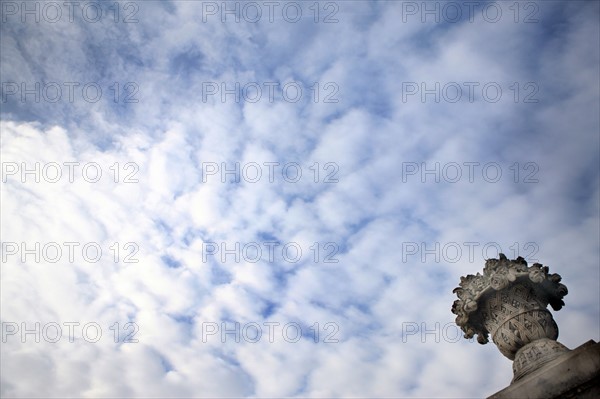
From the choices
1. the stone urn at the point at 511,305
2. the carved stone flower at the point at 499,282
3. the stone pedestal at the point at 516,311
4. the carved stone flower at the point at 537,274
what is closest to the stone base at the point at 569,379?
the stone pedestal at the point at 516,311

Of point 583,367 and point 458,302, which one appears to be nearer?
point 583,367

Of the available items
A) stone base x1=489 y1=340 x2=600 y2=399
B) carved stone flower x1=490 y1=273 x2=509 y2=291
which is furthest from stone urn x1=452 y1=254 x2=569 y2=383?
stone base x1=489 y1=340 x2=600 y2=399

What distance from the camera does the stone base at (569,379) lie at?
4.70 metres

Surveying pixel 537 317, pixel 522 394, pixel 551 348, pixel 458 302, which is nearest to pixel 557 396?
pixel 522 394

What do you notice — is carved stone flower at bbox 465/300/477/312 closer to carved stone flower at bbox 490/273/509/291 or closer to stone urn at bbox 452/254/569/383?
stone urn at bbox 452/254/569/383

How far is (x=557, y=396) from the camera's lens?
4805 mm

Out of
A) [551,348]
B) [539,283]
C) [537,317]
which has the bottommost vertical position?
[551,348]

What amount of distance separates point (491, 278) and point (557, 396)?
77.7 inches

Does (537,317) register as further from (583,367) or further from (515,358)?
(583,367)

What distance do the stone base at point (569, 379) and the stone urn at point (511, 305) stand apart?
1002 mm

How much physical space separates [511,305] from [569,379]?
5.57 feet

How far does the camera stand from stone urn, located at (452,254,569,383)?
20.5 feet

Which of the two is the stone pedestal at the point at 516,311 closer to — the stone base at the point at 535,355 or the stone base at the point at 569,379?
the stone base at the point at 535,355

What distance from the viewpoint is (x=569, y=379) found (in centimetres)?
482
